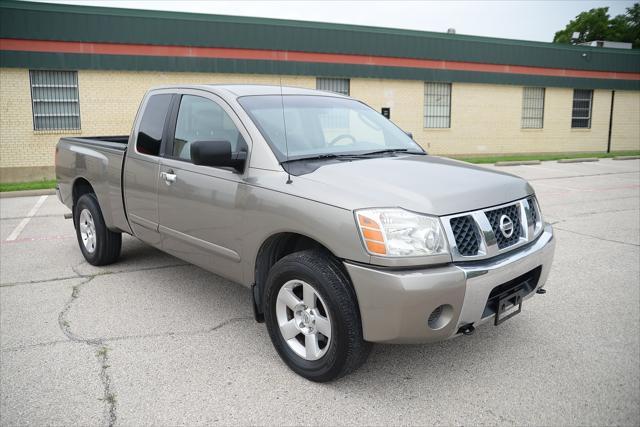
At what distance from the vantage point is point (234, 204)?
386cm

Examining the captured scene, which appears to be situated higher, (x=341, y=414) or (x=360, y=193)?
(x=360, y=193)

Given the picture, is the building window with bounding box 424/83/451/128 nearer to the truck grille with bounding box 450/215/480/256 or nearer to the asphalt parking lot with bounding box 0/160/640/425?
the asphalt parking lot with bounding box 0/160/640/425

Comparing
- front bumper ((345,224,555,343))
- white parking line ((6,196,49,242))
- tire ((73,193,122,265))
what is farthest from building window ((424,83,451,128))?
front bumper ((345,224,555,343))

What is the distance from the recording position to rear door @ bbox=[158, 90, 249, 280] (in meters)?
3.96

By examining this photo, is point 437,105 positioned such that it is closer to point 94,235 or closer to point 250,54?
point 250,54

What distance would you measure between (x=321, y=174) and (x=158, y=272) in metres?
3.12

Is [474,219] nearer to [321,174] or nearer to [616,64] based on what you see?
[321,174]

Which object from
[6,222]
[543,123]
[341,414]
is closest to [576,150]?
[543,123]

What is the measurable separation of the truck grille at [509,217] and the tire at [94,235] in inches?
165

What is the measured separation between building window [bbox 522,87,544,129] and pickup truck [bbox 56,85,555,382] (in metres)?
22.0

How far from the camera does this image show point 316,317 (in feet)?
10.9

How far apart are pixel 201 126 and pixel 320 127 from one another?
984 millimetres

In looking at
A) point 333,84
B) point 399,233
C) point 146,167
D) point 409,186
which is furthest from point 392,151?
point 333,84

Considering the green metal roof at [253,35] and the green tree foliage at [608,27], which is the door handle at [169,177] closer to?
the green metal roof at [253,35]
